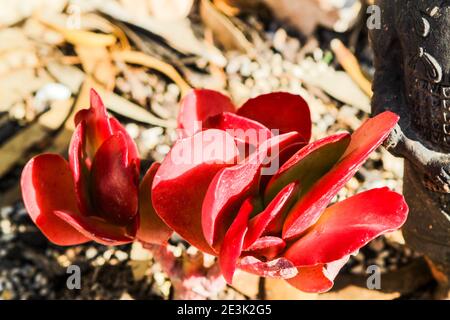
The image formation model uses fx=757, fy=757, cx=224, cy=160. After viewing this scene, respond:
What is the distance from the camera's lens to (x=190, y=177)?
0.76 meters

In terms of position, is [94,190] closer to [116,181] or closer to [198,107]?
[116,181]

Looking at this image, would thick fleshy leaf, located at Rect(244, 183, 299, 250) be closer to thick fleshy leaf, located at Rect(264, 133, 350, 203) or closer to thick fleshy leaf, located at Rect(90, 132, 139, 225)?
thick fleshy leaf, located at Rect(264, 133, 350, 203)

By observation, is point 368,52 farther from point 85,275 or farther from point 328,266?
point 328,266

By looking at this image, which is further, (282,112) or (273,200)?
(282,112)

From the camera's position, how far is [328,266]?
768 millimetres

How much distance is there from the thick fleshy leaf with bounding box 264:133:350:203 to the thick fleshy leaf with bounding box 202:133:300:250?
2cm

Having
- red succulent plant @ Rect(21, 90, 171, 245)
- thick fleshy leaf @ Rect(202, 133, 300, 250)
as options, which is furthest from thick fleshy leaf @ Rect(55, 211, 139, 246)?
thick fleshy leaf @ Rect(202, 133, 300, 250)

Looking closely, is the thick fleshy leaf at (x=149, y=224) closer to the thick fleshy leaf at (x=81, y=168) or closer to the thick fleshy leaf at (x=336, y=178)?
the thick fleshy leaf at (x=81, y=168)

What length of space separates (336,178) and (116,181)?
237 millimetres

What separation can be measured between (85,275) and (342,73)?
0.69m

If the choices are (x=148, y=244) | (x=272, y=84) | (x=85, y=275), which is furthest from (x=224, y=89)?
(x=148, y=244)

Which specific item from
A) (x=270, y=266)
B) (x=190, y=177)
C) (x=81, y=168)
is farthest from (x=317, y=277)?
(x=81, y=168)

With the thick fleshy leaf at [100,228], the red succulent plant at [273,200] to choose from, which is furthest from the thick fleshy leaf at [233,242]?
the thick fleshy leaf at [100,228]

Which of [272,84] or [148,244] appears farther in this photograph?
[272,84]
